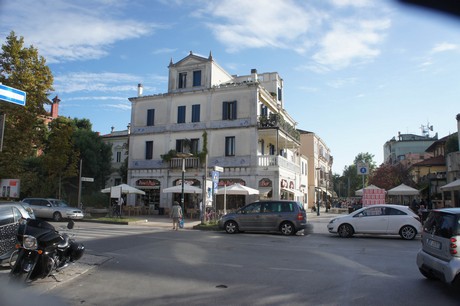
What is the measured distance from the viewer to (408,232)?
16.3 metres

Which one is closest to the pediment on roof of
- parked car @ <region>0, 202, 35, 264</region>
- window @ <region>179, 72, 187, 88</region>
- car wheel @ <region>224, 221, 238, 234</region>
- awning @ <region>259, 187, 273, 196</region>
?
window @ <region>179, 72, 187, 88</region>

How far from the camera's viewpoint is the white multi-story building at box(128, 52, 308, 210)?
102 ft

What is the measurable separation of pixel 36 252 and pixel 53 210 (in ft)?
66.7

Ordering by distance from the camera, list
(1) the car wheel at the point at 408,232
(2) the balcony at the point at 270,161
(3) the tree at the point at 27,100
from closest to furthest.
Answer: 1. (1) the car wheel at the point at 408,232
2. (3) the tree at the point at 27,100
3. (2) the balcony at the point at 270,161

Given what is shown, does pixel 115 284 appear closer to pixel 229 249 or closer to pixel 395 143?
pixel 229 249

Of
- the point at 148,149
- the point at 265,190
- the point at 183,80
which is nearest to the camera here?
the point at 265,190

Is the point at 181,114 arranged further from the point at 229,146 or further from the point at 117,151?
the point at 117,151

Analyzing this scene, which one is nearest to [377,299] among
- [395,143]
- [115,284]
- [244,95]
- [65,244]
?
[115,284]

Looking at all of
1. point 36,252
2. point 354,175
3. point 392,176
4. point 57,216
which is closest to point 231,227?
point 36,252

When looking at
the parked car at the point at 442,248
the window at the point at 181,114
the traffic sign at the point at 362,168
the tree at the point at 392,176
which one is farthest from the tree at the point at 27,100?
the tree at the point at 392,176

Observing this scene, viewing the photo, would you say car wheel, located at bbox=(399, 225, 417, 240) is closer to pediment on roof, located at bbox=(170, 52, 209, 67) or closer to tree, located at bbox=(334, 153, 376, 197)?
pediment on roof, located at bbox=(170, 52, 209, 67)

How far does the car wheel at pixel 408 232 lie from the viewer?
1625 cm

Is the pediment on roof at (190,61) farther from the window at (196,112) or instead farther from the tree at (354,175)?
the tree at (354,175)

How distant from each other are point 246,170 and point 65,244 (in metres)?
23.4
